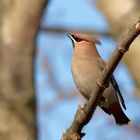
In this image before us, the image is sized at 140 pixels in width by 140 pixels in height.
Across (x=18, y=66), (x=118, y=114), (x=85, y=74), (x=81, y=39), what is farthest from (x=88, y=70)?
(x=18, y=66)

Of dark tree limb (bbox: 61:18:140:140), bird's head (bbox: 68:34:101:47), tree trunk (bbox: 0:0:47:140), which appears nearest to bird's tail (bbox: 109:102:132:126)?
bird's head (bbox: 68:34:101:47)

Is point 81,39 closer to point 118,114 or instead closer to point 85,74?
point 85,74

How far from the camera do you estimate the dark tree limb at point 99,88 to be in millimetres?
3148

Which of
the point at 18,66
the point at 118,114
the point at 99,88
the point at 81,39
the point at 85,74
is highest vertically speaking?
the point at 99,88

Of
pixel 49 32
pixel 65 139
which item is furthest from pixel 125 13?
pixel 65 139

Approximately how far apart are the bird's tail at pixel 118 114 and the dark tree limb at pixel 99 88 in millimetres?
939

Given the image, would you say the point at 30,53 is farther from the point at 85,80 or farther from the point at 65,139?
the point at 65,139

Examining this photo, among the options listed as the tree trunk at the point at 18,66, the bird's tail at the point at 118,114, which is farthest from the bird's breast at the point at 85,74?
the tree trunk at the point at 18,66

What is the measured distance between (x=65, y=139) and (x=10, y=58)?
2401 mm

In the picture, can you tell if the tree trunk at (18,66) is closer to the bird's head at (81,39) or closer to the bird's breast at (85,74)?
the bird's breast at (85,74)

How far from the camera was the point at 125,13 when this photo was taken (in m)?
7.46

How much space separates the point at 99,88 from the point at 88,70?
1048mm

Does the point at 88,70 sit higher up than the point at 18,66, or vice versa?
the point at 88,70

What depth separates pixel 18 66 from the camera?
5.96 m
